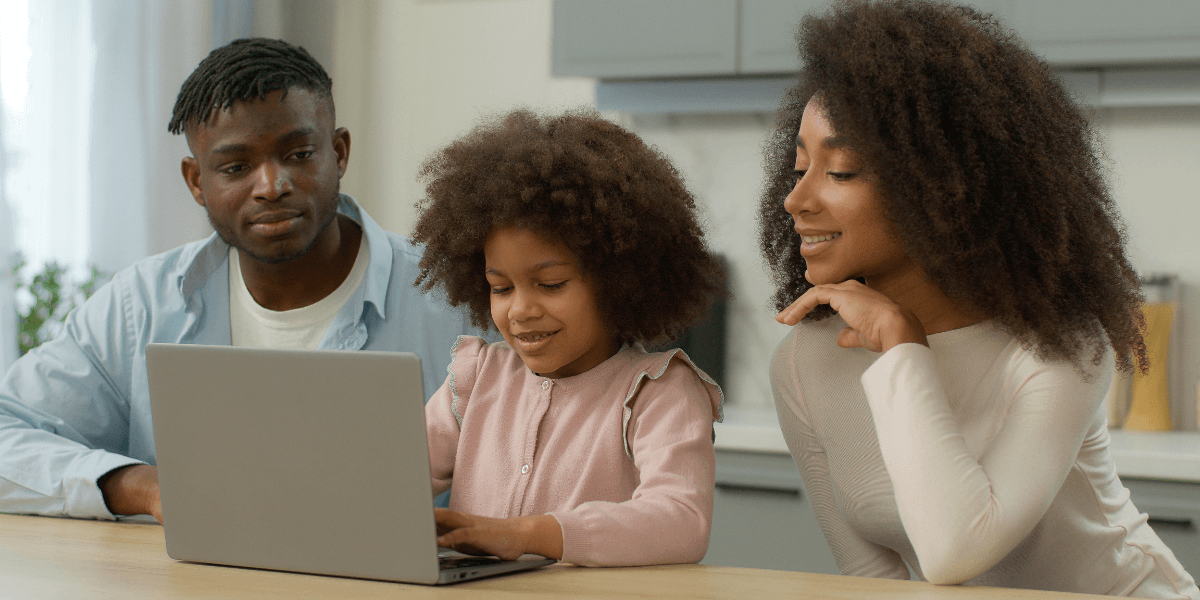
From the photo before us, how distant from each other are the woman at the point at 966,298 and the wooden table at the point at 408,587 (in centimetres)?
13

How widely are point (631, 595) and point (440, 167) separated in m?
0.62

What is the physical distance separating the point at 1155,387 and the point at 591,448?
1841 mm

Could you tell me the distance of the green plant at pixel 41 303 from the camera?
7.23 feet

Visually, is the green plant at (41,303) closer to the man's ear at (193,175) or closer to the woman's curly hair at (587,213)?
the man's ear at (193,175)

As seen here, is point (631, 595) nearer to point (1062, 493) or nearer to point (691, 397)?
point (691, 397)

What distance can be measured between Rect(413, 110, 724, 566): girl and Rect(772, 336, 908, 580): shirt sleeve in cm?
15

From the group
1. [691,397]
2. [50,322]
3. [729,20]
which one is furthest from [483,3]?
[691,397]

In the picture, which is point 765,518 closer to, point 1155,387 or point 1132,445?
point 1132,445

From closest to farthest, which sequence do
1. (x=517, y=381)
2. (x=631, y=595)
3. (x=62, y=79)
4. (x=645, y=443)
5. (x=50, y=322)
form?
(x=631, y=595), (x=645, y=443), (x=517, y=381), (x=50, y=322), (x=62, y=79)

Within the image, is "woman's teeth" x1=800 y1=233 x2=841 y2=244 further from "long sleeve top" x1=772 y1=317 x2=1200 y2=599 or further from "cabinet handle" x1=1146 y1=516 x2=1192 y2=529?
"cabinet handle" x1=1146 y1=516 x2=1192 y2=529

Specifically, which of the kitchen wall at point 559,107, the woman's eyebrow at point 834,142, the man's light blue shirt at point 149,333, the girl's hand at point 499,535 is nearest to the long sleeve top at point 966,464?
the woman's eyebrow at point 834,142

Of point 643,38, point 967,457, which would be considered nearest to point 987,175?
point 967,457

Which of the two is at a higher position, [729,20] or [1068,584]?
[729,20]

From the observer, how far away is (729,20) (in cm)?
252
